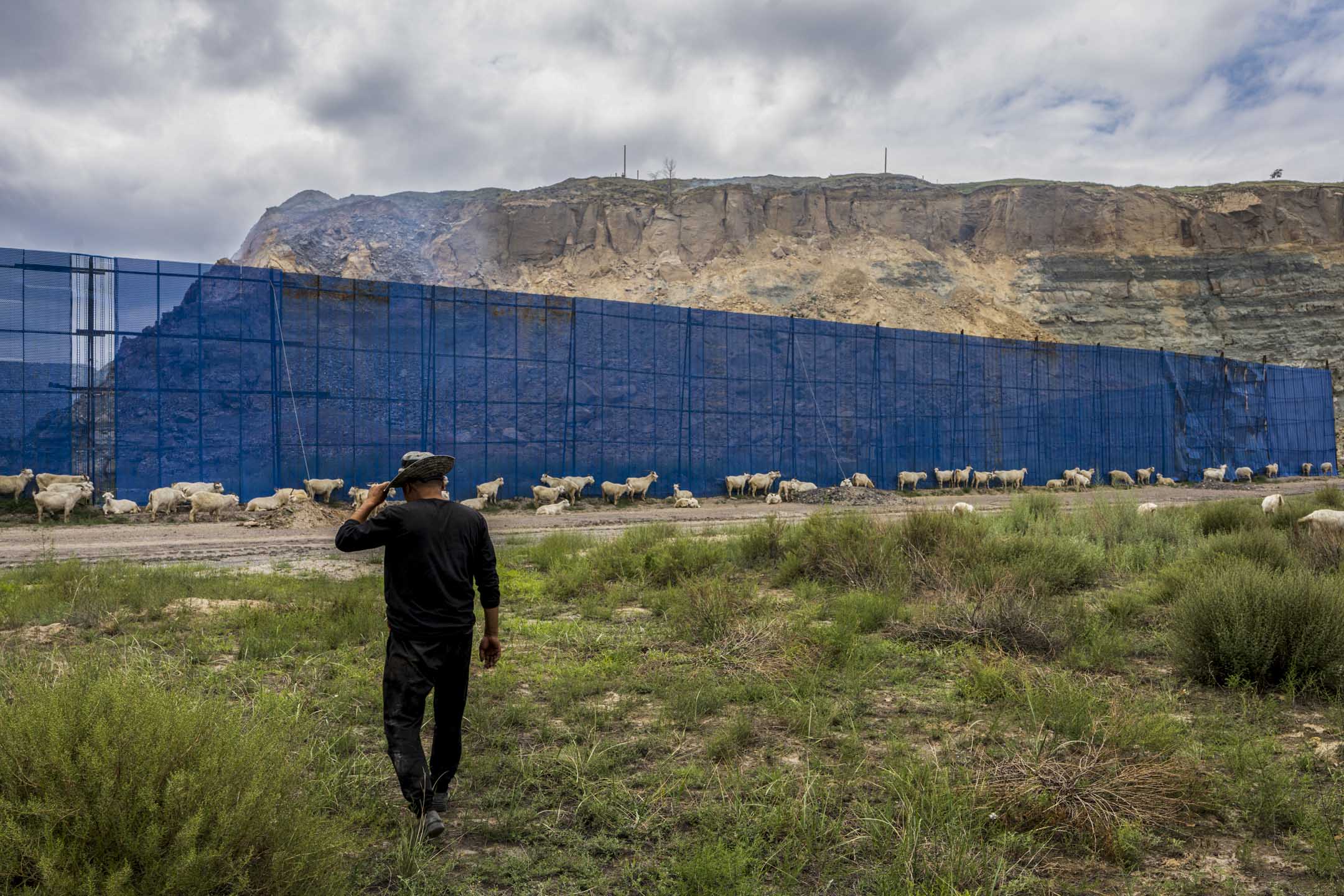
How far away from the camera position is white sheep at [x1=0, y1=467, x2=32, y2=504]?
20.2 meters

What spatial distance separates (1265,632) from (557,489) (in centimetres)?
2206

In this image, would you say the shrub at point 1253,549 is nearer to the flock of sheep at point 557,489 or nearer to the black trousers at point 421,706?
the flock of sheep at point 557,489

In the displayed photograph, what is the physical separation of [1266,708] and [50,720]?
6647 millimetres

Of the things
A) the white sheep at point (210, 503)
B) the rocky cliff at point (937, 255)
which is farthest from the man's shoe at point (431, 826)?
the rocky cliff at point (937, 255)

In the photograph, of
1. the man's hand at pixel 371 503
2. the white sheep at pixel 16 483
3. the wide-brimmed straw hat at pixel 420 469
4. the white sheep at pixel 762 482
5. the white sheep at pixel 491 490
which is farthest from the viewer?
the white sheep at pixel 762 482

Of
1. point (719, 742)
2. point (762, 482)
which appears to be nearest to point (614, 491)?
point (762, 482)

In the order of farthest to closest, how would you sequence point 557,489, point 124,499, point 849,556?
point 557,489 < point 124,499 < point 849,556

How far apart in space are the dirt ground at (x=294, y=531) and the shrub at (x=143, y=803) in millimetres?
8868

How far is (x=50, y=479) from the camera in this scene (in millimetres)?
20484

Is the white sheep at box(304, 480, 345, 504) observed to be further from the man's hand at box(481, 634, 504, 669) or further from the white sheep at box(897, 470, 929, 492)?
the white sheep at box(897, 470, 929, 492)

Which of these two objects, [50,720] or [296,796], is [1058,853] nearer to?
[296,796]

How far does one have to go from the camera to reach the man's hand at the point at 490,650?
4.29 m

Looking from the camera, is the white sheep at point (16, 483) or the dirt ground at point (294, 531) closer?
the dirt ground at point (294, 531)

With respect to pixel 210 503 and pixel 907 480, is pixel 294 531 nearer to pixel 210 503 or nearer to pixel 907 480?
pixel 210 503
